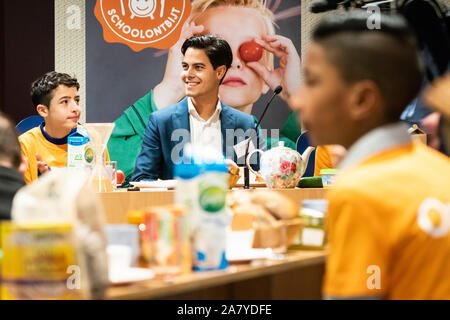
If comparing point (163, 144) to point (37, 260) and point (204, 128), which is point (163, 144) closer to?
point (204, 128)

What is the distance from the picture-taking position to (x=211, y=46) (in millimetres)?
3359

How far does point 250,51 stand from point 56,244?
420cm

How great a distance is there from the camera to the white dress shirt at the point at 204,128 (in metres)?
3.31

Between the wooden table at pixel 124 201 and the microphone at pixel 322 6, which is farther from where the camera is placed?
the microphone at pixel 322 6

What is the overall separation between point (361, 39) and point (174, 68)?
3.87 m

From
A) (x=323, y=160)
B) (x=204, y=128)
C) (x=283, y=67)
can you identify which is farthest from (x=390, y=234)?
(x=283, y=67)

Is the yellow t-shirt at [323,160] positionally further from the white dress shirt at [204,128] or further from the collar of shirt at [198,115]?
the collar of shirt at [198,115]

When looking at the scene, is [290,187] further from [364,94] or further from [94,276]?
[94,276]

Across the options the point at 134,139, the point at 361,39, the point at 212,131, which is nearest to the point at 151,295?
the point at 361,39

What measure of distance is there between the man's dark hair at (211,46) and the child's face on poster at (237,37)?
4.58ft

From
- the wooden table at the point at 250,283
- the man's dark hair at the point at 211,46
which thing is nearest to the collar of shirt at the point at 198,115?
the man's dark hair at the point at 211,46

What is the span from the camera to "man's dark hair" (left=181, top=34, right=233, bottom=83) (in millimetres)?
3334

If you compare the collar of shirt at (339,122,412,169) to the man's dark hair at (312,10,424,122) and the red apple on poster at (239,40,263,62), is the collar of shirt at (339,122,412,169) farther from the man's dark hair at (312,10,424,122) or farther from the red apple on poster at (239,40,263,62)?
the red apple on poster at (239,40,263,62)

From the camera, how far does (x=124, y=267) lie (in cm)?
96
